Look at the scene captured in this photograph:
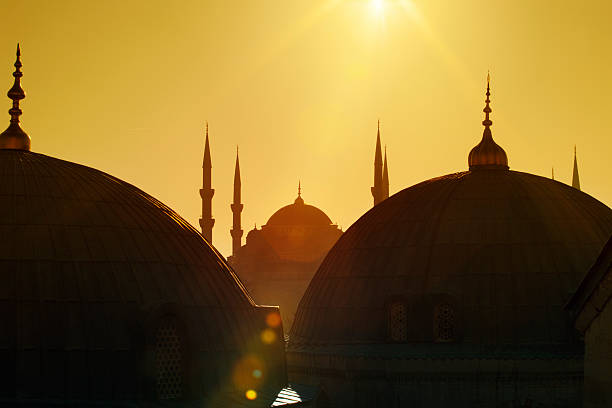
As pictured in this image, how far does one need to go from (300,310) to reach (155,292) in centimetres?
1564

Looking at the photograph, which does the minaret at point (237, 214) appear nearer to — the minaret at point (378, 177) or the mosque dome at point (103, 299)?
the minaret at point (378, 177)

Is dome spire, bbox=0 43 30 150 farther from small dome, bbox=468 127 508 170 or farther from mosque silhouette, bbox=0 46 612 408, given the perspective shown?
small dome, bbox=468 127 508 170

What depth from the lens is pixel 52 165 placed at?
36781 mm

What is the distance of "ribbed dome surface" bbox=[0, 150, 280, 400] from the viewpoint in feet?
105

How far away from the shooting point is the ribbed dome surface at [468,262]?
44.1 metres

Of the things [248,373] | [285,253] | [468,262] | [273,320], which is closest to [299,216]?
[285,253]

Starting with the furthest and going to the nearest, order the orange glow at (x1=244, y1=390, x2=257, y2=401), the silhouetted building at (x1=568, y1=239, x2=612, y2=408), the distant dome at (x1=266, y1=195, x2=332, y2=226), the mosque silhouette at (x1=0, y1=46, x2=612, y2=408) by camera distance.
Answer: the distant dome at (x1=266, y1=195, x2=332, y2=226)
the orange glow at (x1=244, y1=390, x2=257, y2=401)
the mosque silhouette at (x1=0, y1=46, x2=612, y2=408)
the silhouetted building at (x1=568, y1=239, x2=612, y2=408)

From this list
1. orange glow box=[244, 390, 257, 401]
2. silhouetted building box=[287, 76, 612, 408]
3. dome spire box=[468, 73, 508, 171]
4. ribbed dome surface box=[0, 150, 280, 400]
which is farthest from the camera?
dome spire box=[468, 73, 508, 171]

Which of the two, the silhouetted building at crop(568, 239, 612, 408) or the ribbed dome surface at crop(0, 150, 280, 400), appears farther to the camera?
the ribbed dome surface at crop(0, 150, 280, 400)

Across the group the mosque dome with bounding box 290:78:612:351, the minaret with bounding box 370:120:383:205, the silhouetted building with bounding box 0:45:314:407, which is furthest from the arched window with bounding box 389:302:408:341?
the minaret with bounding box 370:120:383:205

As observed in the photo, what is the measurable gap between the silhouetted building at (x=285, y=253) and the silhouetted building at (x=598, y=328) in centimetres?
7249

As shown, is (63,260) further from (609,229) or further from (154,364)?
(609,229)

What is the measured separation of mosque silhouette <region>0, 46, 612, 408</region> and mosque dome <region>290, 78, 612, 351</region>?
0.19ft

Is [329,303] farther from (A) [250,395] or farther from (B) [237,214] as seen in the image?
(B) [237,214]
